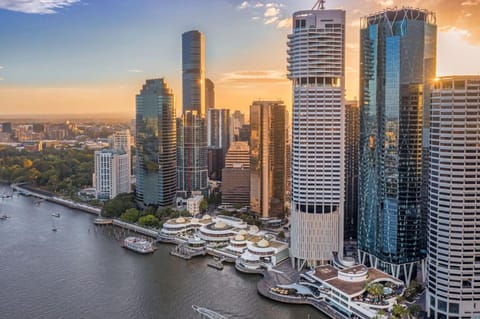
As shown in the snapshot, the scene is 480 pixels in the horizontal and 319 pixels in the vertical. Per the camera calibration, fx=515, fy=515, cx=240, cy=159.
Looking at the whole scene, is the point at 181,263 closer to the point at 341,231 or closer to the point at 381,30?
the point at 341,231

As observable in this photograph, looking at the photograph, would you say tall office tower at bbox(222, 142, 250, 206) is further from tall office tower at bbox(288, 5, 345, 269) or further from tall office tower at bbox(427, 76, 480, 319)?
tall office tower at bbox(427, 76, 480, 319)

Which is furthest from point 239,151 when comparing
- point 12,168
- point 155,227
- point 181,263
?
point 12,168

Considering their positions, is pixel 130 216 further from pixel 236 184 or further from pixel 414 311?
pixel 414 311

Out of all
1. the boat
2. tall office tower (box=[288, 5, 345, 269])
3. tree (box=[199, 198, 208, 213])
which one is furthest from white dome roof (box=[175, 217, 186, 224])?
tall office tower (box=[288, 5, 345, 269])

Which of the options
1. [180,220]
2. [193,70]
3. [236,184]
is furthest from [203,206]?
[193,70]

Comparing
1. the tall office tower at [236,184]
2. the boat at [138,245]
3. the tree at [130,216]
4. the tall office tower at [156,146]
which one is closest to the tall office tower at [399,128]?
the boat at [138,245]

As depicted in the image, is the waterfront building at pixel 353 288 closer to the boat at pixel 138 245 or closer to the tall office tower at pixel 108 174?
the boat at pixel 138 245
